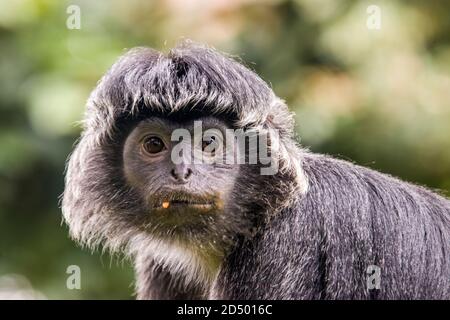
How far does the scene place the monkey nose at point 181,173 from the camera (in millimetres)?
5043

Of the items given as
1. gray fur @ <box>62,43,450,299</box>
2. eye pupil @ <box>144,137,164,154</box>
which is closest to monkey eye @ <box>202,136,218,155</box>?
gray fur @ <box>62,43,450,299</box>

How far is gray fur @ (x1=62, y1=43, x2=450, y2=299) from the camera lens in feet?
16.6

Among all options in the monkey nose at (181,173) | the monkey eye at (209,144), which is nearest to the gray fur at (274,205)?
the monkey eye at (209,144)

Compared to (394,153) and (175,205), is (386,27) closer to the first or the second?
(394,153)

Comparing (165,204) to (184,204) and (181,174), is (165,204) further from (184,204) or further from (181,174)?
(181,174)

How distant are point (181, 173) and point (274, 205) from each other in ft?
1.97

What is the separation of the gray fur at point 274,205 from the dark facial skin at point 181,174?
7cm

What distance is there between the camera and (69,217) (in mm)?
5812

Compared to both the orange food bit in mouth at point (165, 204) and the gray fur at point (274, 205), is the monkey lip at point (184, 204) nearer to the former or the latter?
the orange food bit in mouth at point (165, 204)

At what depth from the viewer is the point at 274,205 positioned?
528 cm

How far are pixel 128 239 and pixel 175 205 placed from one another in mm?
742

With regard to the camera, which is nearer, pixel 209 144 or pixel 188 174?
pixel 188 174

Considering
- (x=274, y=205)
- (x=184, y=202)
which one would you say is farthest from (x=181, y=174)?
(x=274, y=205)

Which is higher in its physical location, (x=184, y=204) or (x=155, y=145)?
(x=155, y=145)
